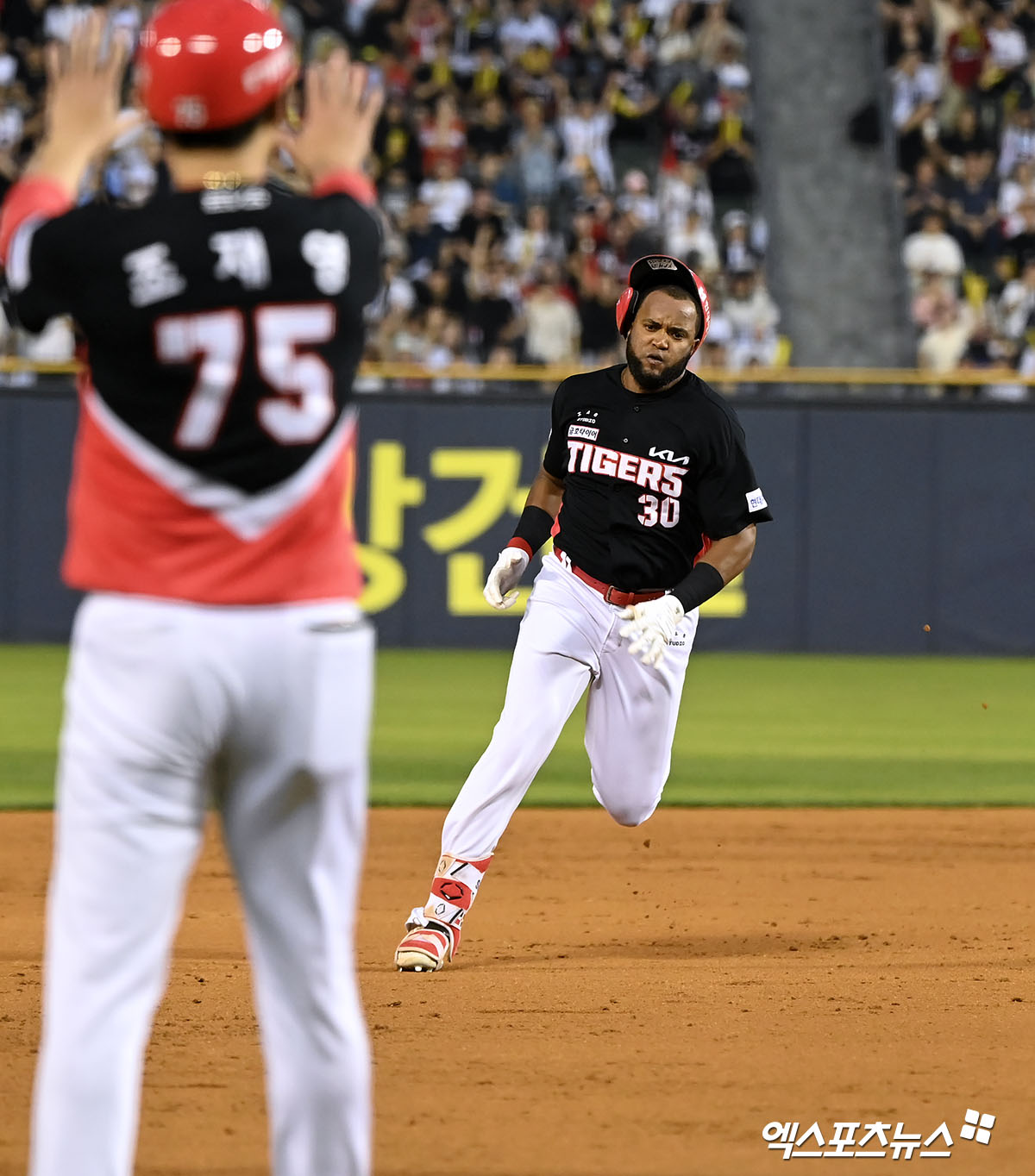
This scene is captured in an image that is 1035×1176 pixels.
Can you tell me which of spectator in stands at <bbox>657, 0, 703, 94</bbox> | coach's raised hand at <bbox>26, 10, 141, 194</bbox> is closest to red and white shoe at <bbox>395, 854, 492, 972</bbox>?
coach's raised hand at <bbox>26, 10, 141, 194</bbox>

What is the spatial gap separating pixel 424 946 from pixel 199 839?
10.1ft

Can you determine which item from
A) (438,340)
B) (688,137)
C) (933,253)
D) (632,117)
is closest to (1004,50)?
(933,253)

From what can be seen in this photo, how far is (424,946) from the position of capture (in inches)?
243

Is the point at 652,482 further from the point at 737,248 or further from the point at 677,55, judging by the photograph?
the point at 677,55

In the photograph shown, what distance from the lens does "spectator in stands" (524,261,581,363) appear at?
19.0m

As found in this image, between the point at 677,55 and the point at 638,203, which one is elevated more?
the point at 677,55

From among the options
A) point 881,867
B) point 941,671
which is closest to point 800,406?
point 941,671

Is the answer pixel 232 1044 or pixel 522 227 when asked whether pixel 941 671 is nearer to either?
pixel 522 227

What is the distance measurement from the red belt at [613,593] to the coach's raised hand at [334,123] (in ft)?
11.7

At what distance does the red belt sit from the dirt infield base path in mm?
1251

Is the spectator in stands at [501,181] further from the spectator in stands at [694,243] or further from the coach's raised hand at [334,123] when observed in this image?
the coach's raised hand at [334,123]

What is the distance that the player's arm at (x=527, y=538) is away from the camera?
6.89 m

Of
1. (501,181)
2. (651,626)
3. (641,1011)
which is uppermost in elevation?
(501,181)

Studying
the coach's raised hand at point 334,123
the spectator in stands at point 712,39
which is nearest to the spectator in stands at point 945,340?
the spectator in stands at point 712,39
